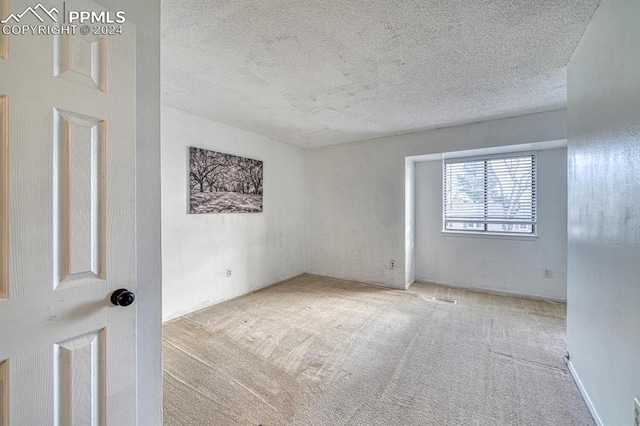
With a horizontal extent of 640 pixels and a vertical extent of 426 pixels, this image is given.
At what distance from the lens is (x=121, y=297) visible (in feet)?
3.40

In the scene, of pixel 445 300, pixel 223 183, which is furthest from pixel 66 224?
pixel 445 300

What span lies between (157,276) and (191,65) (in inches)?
70.8

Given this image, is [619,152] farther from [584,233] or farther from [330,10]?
[330,10]

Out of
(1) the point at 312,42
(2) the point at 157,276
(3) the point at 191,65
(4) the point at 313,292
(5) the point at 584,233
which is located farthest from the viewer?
(4) the point at 313,292

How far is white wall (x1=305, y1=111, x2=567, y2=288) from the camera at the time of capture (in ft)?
12.9

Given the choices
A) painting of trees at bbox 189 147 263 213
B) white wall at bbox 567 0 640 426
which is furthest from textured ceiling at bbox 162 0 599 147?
painting of trees at bbox 189 147 263 213

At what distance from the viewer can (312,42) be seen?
1906 millimetres

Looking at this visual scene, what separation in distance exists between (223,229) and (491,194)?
401 centimetres

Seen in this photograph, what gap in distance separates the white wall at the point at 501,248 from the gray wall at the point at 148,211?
418 centimetres

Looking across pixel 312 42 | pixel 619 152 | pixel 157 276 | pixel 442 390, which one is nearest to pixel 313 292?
pixel 442 390

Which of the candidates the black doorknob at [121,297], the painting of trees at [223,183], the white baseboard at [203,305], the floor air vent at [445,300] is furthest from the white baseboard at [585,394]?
the painting of trees at [223,183]

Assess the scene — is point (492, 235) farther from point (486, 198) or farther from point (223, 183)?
point (223, 183)

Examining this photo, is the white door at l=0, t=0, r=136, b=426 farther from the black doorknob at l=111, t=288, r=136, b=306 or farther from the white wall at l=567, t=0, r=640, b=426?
the white wall at l=567, t=0, r=640, b=426

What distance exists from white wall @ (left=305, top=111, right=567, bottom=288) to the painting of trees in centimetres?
133
